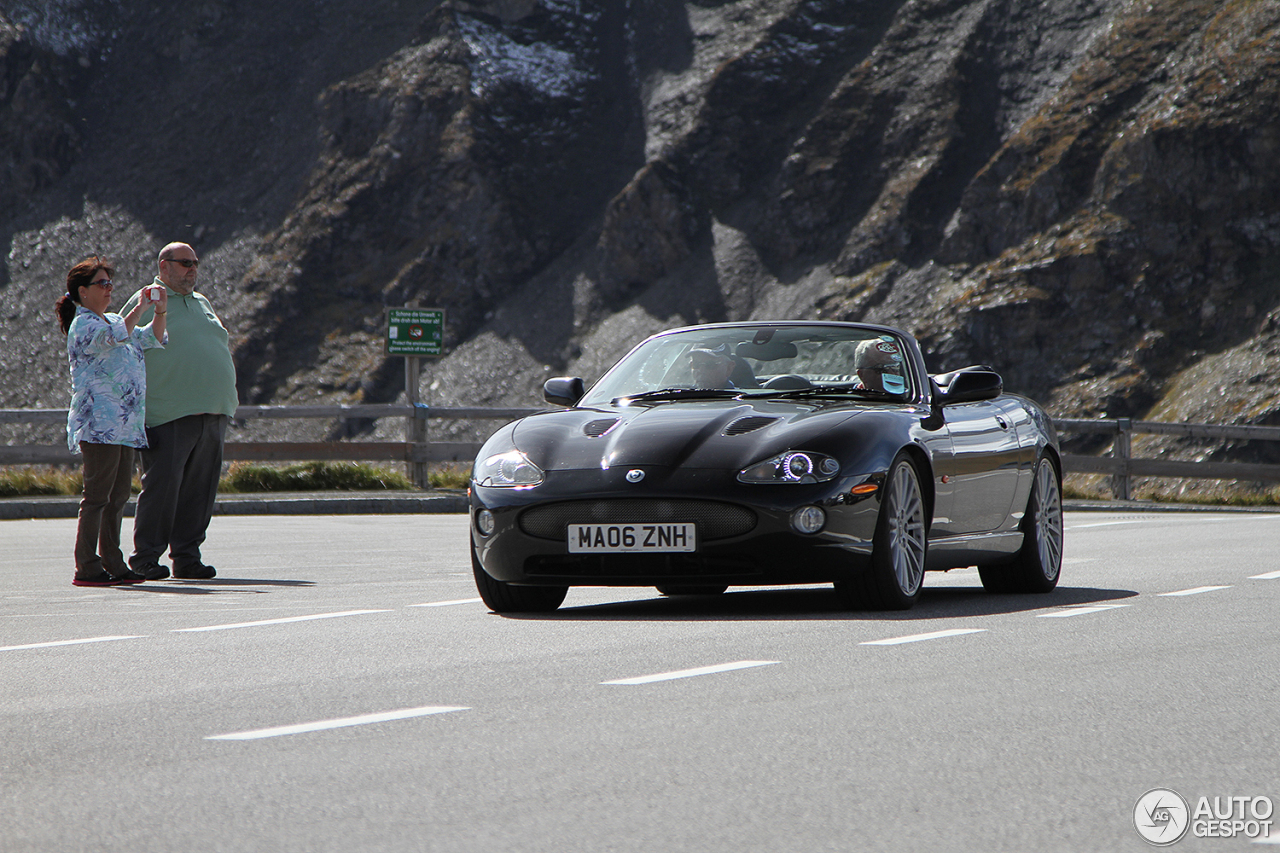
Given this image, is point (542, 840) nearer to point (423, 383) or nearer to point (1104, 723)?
point (1104, 723)

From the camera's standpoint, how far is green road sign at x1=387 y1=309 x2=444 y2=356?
76.9 ft

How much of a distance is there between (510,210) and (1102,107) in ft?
76.9

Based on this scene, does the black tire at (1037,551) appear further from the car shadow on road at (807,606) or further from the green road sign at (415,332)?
the green road sign at (415,332)

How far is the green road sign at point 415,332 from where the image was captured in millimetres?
23453

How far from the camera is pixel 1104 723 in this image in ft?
14.9

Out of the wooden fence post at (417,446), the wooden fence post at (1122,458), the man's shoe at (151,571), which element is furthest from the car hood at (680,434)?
the wooden fence post at (1122,458)

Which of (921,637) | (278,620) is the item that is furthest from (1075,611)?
(278,620)

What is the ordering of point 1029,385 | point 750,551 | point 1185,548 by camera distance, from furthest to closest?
point 1029,385 < point 1185,548 < point 750,551

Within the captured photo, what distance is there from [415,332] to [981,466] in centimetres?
1597

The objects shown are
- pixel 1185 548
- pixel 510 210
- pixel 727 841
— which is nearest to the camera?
pixel 727 841

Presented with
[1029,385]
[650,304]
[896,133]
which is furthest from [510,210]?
[1029,385]

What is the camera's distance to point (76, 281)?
947 centimetres

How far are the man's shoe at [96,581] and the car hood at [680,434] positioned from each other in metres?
2.91

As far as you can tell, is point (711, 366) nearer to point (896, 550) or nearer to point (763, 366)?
point (763, 366)
